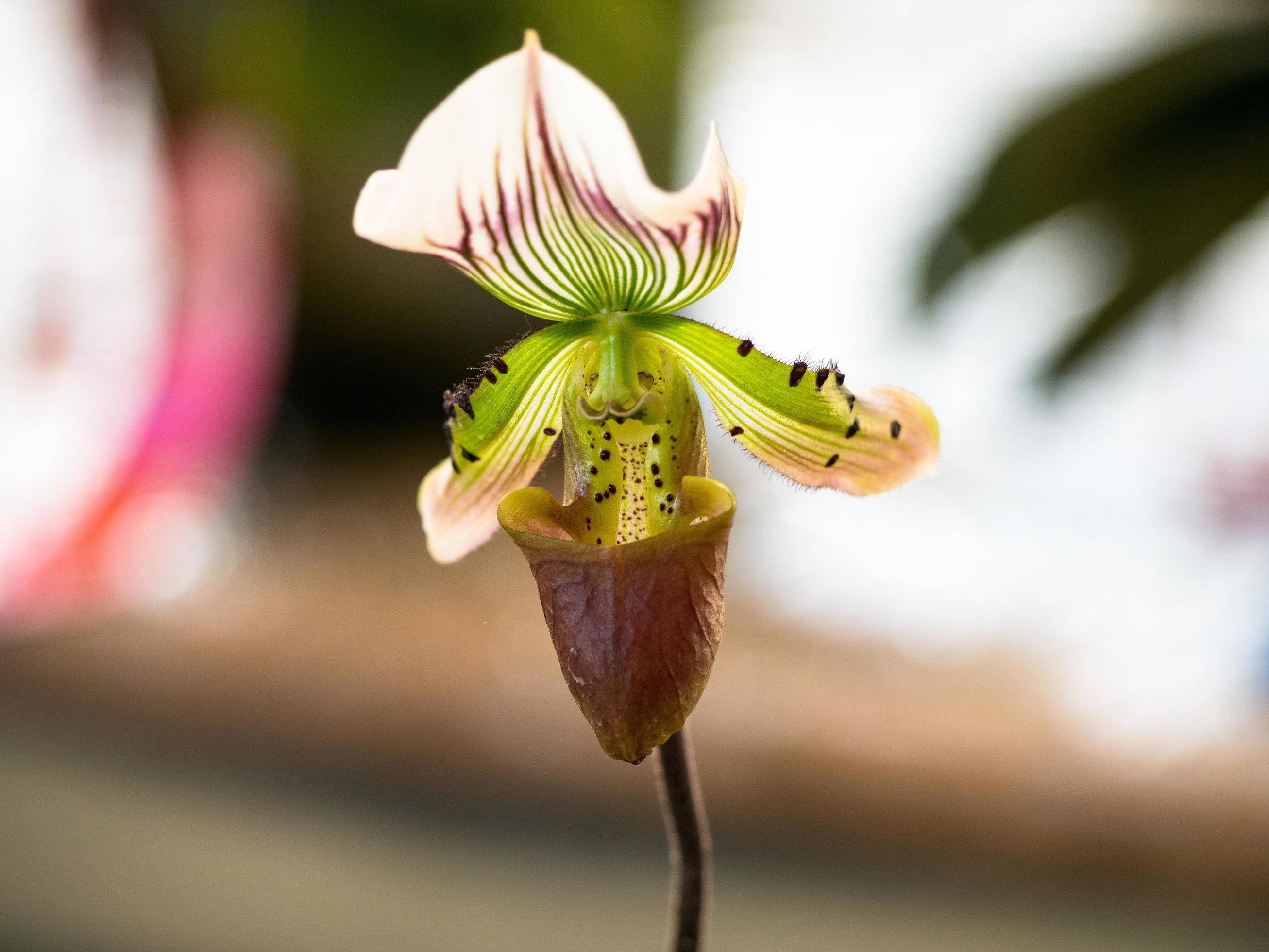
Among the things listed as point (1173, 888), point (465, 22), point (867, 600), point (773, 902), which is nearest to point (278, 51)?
point (465, 22)

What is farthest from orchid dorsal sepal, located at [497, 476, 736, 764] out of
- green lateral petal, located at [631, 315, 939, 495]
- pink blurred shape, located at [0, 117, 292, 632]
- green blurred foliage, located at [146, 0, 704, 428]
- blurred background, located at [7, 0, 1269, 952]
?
pink blurred shape, located at [0, 117, 292, 632]

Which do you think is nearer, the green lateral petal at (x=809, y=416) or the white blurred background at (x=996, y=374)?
the green lateral petal at (x=809, y=416)

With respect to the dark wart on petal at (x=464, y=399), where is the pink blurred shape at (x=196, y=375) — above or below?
above

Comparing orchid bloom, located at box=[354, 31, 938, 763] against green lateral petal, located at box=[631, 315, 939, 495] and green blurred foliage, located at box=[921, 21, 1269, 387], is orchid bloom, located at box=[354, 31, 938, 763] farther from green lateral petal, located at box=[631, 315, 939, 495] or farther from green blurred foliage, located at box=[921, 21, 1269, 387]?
green blurred foliage, located at box=[921, 21, 1269, 387]

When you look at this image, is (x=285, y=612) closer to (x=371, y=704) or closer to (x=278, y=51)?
(x=371, y=704)

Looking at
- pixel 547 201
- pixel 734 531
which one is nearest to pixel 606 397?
pixel 547 201

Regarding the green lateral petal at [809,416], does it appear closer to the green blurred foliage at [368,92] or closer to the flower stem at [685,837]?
the flower stem at [685,837]

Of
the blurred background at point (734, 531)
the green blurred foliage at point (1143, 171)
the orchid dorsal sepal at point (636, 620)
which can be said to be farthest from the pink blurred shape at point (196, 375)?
the orchid dorsal sepal at point (636, 620)
